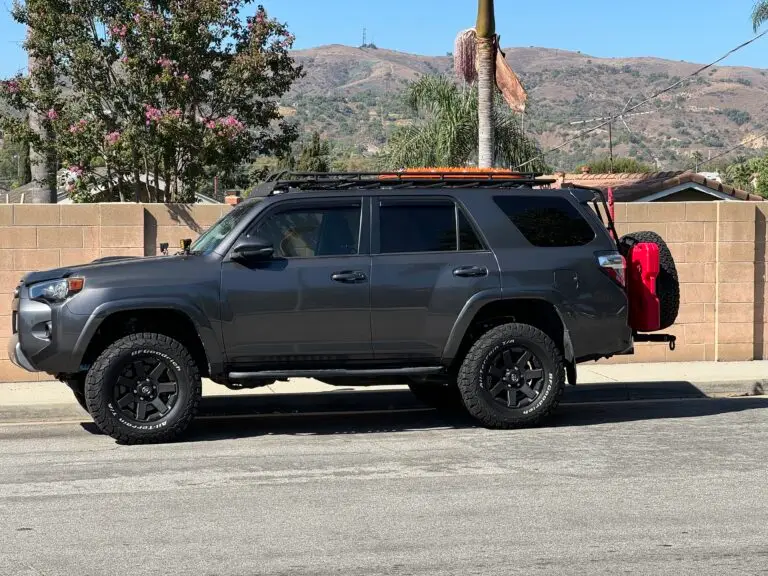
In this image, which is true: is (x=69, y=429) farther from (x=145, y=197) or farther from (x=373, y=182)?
(x=145, y=197)

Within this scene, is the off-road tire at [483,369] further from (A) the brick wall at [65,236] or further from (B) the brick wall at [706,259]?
(A) the brick wall at [65,236]

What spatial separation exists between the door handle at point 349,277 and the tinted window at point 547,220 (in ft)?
4.62

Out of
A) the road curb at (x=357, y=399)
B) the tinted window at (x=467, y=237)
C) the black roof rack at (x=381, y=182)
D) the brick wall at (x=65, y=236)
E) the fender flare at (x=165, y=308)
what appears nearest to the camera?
the fender flare at (x=165, y=308)

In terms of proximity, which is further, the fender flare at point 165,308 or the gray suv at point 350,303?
the gray suv at point 350,303

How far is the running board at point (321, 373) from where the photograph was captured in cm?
987

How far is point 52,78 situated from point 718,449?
44.8 feet

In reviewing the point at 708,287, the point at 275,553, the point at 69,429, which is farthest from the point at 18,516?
the point at 708,287

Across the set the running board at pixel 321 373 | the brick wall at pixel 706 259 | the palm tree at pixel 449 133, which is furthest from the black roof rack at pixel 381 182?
the palm tree at pixel 449 133

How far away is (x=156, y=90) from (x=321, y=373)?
10.3 meters

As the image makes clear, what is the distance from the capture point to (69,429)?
35.4 feet

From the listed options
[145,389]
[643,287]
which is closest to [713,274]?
[643,287]

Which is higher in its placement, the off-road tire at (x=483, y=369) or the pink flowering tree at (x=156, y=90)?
the pink flowering tree at (x=156, y=90)

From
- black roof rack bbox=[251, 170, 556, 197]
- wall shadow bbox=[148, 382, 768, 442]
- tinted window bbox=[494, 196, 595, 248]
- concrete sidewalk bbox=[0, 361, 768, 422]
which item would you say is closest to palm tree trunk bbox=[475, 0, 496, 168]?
concrete sidewalk bbox=[0, 361, 768, 422]

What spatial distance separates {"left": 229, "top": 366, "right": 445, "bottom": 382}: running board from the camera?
9867 millimetres
